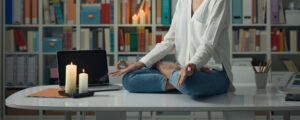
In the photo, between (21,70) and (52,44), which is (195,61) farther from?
(21,70)

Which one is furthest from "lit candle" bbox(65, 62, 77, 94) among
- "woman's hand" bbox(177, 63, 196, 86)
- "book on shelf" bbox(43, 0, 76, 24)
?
"book on shelf" bbox(43, 0, 76, 24)

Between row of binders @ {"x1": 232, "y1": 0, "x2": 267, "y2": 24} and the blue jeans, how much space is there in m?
2.35

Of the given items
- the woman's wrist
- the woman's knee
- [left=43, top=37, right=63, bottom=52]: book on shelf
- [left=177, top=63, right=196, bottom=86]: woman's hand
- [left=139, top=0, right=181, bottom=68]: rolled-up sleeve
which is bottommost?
the woman's knee

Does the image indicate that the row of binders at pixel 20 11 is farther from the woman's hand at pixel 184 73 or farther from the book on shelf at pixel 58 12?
the woman's hand at pixel 184 73

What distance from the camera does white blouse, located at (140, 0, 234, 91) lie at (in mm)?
1431

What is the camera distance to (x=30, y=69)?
3760 millimetres

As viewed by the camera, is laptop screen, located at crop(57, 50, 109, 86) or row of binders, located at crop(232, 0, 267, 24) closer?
laptop screen, located at crop(57, 50, 109, 86)

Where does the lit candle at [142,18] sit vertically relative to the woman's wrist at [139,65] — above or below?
above

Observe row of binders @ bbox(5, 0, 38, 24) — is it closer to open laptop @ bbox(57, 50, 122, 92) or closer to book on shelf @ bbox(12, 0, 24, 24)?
book on shelf @ bbox(12, 0, 24, 24)

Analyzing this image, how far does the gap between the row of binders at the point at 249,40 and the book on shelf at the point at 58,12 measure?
1.68 metres

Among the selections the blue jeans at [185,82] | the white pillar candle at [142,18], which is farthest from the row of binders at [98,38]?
the blue jeans at [185,82]

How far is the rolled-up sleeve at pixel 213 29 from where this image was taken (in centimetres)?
141

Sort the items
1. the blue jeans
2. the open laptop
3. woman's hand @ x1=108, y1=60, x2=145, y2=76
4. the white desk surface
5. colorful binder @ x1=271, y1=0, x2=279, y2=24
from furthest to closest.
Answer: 1. colorful binder @ x1=271, y1=0, x2=279, y2=24
2. the open laptop
3. woman's hand @ x1=108, y1=60, x2=145, y2=76
4. the blue jeans
5. the white desk surface

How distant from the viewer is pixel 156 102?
4.03 feet
